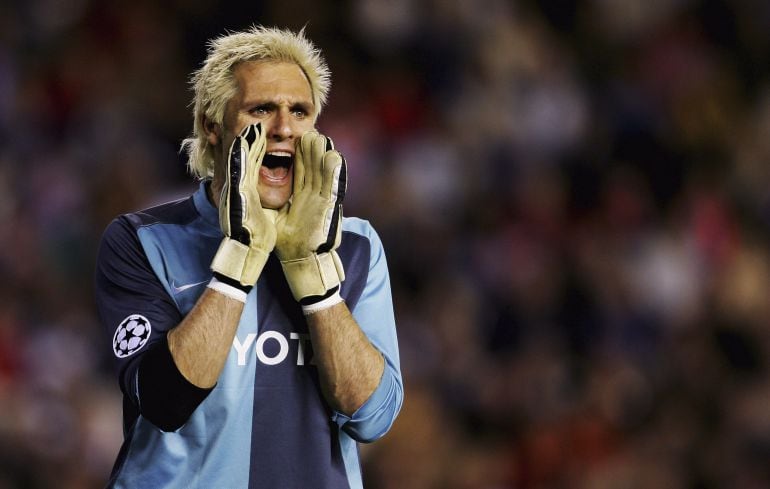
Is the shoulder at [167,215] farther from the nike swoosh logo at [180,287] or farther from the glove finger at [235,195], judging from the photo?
the glove finger at [235,195]

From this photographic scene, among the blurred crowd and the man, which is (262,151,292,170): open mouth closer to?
the man

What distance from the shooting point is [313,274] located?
3.03 metres

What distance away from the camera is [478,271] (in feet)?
25.8

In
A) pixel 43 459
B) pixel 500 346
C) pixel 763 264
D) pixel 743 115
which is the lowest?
pixel 43 459

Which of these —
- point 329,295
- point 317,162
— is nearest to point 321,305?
point 329,295

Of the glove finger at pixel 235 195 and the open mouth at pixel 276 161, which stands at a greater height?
the open mouth at pixel 276 161

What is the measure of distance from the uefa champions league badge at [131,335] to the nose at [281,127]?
0.56 metres

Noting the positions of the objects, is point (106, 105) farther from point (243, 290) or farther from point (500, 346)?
point (243, 290)

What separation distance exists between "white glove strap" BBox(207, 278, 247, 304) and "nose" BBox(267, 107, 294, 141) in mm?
437

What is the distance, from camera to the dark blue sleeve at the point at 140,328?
2.90m

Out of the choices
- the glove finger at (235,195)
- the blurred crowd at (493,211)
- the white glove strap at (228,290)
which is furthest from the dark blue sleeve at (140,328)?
the blurred crowd at (493,211)

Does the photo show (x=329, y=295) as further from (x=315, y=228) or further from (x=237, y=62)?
(x=237, y=62)

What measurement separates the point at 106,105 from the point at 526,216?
3.15 meters

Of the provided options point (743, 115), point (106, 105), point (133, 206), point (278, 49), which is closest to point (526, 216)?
point (743, 115)
